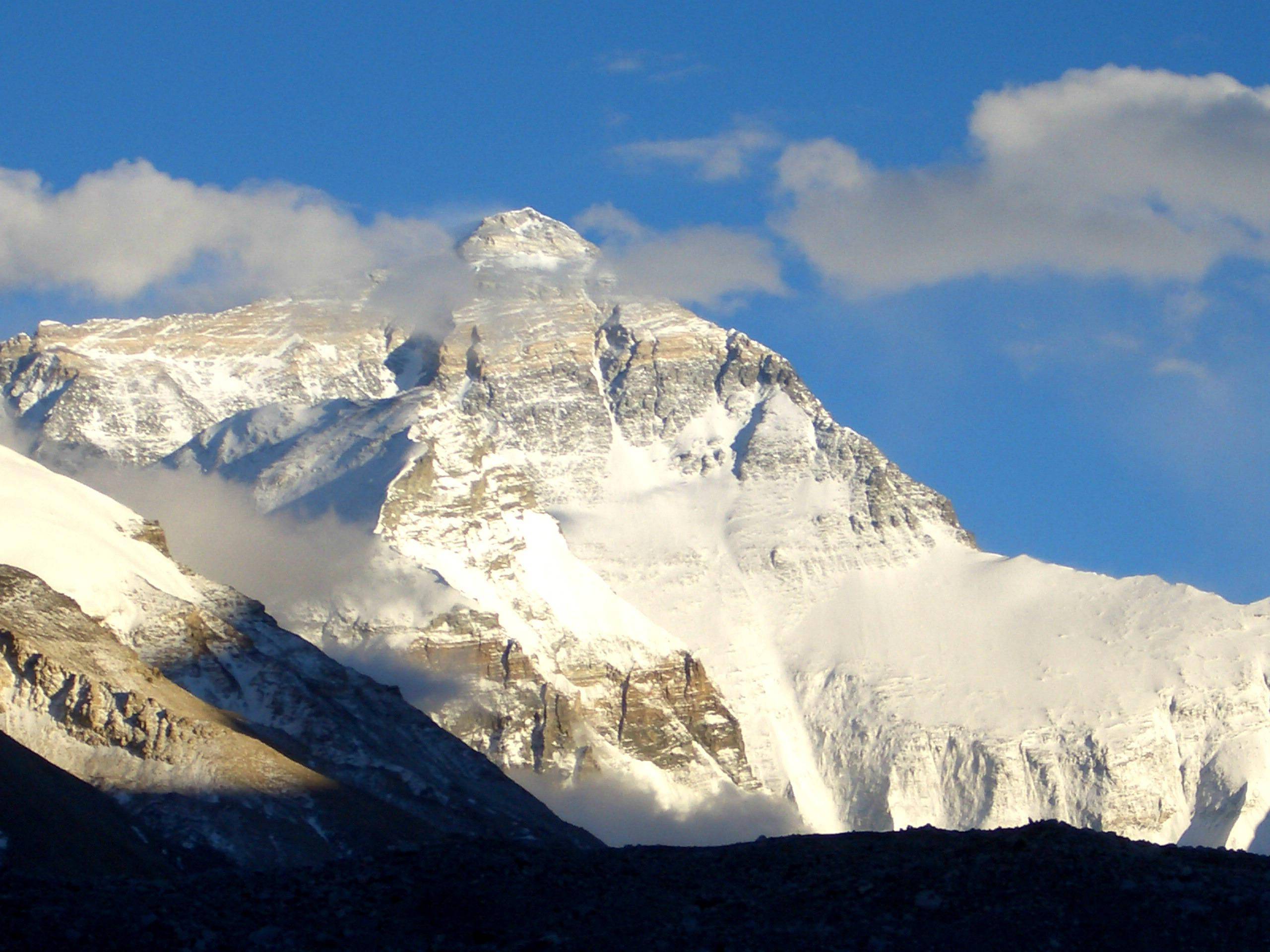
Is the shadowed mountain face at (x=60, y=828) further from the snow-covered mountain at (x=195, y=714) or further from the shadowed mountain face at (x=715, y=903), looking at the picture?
the shadowed mountain face at (x=715, y=903)

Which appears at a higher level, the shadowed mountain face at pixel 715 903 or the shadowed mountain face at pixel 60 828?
the shadowed mountain face at pixel 60 828

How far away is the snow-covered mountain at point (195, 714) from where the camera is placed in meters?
91.7

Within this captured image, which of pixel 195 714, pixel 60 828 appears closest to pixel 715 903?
pixel 60 828

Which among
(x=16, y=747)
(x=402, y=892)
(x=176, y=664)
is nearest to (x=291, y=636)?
(x=176, y=664)

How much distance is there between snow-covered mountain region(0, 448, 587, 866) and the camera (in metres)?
91.7

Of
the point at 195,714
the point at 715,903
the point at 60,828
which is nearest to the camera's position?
the point at 715,903

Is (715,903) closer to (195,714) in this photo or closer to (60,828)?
(60,828)

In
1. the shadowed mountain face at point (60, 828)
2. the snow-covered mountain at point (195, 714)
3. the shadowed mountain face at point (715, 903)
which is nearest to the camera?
the shadowed mountain face at point (715, 903)

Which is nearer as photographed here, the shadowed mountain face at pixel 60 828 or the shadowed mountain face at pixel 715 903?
the shadowed mountain face at pixel 715 903

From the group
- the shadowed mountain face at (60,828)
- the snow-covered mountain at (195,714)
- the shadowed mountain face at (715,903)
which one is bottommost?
the shadowed mountain face at (715,903)

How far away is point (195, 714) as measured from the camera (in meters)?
99.1

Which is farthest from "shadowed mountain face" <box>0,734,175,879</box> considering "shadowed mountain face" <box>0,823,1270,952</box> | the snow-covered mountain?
"shadowed mountain face" <box>0,823,1270,952</box>

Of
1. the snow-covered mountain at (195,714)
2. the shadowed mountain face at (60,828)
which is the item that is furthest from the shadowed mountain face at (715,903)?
the snow-covered mountain at (195,714)

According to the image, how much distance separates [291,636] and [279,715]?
64.0 feet
